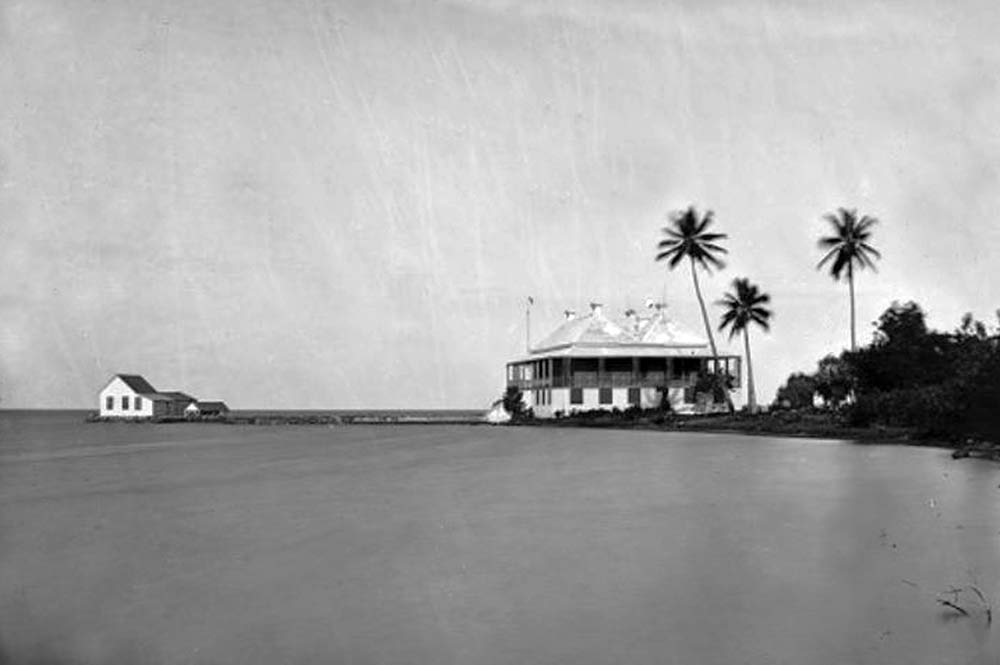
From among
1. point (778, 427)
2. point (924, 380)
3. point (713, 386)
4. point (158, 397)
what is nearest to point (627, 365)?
point (713, 386)

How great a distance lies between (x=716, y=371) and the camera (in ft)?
233

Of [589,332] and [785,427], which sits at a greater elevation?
[589,332]

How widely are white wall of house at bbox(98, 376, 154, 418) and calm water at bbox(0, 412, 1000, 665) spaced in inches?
2739

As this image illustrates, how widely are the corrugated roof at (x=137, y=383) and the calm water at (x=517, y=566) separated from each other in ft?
222

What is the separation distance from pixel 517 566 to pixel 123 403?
93070 mm

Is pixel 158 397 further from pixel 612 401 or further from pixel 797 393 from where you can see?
pixel 797 393

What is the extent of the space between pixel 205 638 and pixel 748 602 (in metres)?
6.77

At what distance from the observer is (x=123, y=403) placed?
336 feet

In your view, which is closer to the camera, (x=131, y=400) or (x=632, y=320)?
(x=632, y=320)

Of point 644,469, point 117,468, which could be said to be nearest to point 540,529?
point 644,469

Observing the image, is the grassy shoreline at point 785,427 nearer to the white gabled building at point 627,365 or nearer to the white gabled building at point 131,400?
the white gabled building at point 627,365

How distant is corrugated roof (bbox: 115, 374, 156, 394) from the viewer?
9912 cm

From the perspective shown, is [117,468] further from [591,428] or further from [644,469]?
[591,428]

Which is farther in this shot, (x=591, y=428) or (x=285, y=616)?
(x=591, y=428)
